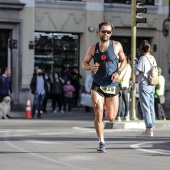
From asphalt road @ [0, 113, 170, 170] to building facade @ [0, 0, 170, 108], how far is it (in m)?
15.7

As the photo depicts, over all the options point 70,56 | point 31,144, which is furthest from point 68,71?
point 31,144

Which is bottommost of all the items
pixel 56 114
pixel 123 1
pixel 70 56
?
pixel 56 114

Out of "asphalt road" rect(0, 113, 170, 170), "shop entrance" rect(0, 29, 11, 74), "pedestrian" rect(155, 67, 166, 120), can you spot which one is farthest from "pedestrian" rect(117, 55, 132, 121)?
"shop entrance" rect(0, 29, 11, 74)

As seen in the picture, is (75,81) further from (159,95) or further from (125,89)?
(125,89)

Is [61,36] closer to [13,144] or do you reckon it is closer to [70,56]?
[70,56]

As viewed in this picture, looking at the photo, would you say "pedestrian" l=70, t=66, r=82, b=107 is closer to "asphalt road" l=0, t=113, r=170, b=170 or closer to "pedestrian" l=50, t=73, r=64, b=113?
"pedestrian" l=50, t=73, r=64, b=113

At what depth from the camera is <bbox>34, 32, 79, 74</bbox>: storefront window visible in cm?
3331

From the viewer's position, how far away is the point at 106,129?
19000 millimetres

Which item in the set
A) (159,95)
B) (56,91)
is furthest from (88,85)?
(159,95)

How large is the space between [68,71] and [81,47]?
3.89 feet

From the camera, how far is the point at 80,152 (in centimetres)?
1216

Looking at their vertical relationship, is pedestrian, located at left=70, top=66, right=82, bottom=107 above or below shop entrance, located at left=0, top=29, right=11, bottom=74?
below

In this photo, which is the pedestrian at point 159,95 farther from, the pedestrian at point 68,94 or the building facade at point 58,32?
the building facade at point 58,32

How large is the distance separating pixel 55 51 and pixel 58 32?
33.9 inches
